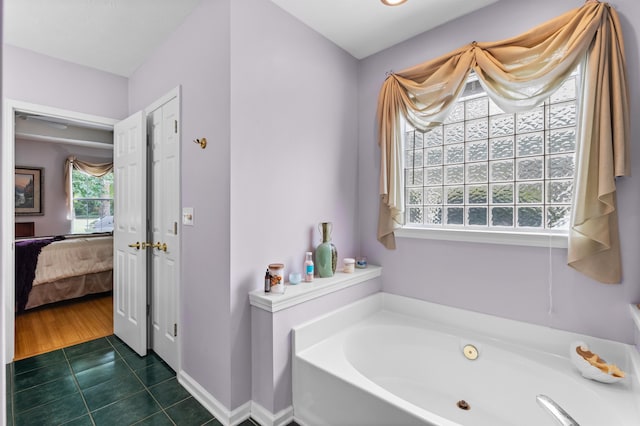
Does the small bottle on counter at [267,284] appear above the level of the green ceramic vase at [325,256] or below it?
below

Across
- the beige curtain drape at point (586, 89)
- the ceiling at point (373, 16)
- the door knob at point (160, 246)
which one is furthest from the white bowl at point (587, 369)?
the door knob at point (160, 246)

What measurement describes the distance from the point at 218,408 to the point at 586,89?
9.05 ft

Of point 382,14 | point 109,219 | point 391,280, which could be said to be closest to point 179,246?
point 391,280

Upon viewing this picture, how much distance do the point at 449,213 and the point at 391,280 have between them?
0.69m

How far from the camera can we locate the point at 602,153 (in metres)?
Result: 1.64

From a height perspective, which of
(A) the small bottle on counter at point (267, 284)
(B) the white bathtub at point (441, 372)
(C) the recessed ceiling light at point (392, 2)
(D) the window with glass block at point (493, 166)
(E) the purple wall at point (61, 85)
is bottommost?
(B) the white bathtub at point (441, 372)

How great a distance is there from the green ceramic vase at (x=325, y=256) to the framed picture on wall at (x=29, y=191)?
602 cm

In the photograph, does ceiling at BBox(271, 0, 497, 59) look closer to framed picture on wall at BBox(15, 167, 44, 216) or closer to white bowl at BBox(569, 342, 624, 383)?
white bowl at BBox(569, 342, 624, 383)

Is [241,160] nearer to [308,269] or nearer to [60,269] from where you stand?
[308,269]

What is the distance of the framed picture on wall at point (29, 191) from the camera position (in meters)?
5.50

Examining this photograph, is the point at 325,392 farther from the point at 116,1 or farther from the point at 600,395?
the point at 116,1

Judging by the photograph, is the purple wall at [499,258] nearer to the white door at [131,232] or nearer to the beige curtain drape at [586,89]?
the beige curtain drape at [586,89]

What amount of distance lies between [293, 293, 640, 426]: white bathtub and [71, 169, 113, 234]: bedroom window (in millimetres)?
6295

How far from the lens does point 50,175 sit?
5871mm
